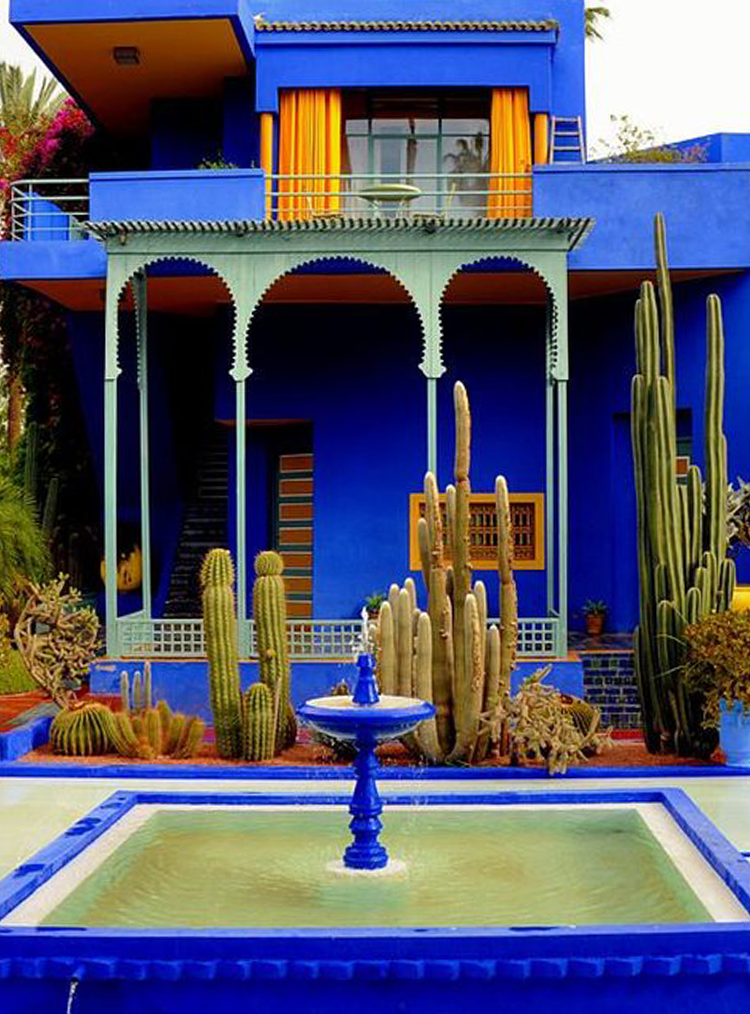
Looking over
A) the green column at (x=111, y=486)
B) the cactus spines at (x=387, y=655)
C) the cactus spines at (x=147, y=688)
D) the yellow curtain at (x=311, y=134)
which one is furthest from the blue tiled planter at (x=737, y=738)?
the yellow curtain at (x=311, y=134)

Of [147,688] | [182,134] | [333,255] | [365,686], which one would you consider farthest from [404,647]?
[182,134]

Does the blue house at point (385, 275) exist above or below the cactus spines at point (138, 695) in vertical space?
above

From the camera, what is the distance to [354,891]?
27.8 ft

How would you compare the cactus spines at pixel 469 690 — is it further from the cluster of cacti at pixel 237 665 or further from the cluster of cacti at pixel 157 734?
the cluster of cacti at pixel 157 734

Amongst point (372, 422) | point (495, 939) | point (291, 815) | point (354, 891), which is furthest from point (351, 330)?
point (495, 939)

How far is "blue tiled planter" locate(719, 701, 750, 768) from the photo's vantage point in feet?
40.8

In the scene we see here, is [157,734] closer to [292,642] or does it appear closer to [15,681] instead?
[292,642]

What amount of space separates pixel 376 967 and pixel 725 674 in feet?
19.6

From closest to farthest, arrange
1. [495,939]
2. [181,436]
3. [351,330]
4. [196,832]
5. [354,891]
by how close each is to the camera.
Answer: [495,939]
[354,891]
[196,832]
[351,330]
[181,436]

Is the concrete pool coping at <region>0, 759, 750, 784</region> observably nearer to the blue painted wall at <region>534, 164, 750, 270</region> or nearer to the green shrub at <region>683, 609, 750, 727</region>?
the green shrub at <region>683, 609, 750, 727</region>

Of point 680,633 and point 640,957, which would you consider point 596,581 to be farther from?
point 640,957

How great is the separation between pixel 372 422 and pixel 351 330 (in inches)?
44.3

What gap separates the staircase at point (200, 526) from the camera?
2077 centimetres

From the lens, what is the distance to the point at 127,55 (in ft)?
62.5
